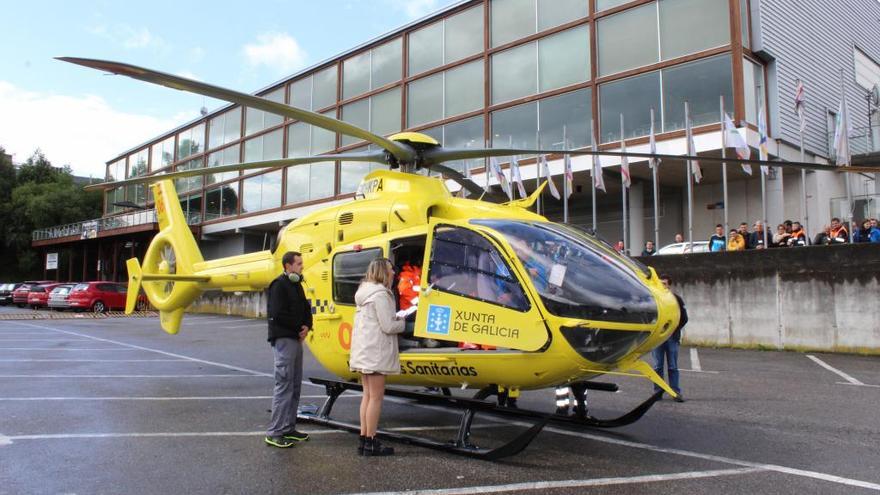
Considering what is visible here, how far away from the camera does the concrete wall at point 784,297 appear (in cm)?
1226

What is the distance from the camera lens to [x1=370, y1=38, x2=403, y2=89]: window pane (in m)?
30.2

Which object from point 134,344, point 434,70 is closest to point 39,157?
point 434,70

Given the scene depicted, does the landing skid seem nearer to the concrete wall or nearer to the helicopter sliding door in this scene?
the helicopter sliding door

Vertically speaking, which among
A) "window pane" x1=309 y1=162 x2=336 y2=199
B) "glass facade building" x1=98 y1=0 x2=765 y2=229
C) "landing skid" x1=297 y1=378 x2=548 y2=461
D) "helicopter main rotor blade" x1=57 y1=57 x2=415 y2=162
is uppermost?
"glass facade building" x1=98 y1=0 x2=765 y2=229

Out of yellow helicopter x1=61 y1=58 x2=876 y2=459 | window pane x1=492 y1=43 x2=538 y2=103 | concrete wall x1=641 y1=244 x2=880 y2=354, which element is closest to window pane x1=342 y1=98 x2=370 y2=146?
window pane x1=492 y1=43 x2=538 y2=103

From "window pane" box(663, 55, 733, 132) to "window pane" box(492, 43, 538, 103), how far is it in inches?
Result: 226

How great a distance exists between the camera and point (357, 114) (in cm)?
3206

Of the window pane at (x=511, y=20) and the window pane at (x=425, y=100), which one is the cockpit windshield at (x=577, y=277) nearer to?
the window pane at (x=511, y=20)

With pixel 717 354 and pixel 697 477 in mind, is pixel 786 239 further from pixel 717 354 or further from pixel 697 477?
pixel 697 477

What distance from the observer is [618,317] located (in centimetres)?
472

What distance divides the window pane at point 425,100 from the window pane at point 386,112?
0.94 meters

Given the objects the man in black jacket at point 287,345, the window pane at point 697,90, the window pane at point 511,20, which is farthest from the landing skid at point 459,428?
the window pane at point 511,20

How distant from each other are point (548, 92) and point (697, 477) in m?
21.1

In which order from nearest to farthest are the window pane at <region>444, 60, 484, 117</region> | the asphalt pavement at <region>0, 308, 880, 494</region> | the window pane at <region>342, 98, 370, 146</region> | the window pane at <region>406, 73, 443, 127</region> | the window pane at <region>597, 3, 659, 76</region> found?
the asphalt pavement at <region>0, 308, 880, 494</region>
the window pane at <region>597, 3, 659, 76</region>
the window pane at <region>444, 60, 484, 117</region>
the window pane at <region>406, 73, 443, 127</region>
the window pane at <region>342, 98, 370, 146</region>
